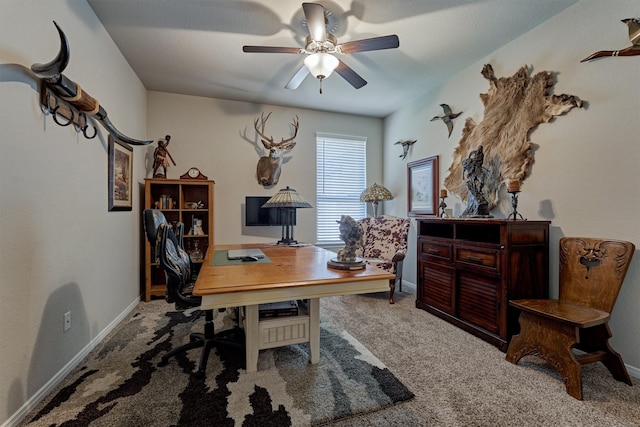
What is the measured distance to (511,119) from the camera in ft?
8.79

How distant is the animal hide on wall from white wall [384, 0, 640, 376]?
7cm

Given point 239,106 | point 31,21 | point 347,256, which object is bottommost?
point 347,256

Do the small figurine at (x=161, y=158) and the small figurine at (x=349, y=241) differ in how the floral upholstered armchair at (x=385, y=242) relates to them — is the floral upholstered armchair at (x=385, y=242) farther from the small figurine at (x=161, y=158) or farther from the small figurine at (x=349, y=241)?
the small figurine at (x=161, y=158)

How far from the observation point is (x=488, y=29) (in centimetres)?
250

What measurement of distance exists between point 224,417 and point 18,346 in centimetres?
112

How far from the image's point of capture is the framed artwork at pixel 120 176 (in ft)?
8.46

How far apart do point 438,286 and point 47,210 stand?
10.7 feet

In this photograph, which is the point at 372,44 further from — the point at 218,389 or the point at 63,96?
the point at 218,389

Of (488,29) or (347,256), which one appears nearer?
(347,256)

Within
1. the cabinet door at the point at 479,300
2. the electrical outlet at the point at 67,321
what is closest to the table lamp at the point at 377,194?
the cabinet door at the point at 479,300

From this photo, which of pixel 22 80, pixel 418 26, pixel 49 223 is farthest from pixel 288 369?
pixel 418 26

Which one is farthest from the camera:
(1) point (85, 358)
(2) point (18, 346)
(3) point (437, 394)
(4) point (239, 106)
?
(4) point (239, 106)

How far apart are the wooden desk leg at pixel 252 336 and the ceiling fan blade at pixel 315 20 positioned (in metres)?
1.93

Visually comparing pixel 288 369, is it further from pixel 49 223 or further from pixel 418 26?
pixel 418 26
